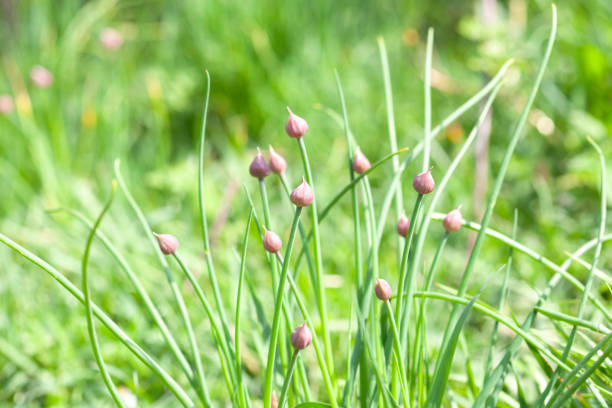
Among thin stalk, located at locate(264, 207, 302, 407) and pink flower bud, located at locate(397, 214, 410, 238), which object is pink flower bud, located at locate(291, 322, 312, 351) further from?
pink flower bud, located at locate(397, 214, 410, 238)

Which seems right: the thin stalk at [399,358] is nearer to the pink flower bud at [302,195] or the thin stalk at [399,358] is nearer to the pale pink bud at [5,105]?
the pink flower bud at [302,195]

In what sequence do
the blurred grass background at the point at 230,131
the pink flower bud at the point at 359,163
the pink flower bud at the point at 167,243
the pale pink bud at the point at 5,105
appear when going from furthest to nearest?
the pale pink bud at the point at 5,105 → the blurred grass background at the point at 230,131 → the pink flower bud at the point at 359,163 → the pink flower bud at the point at 167,243

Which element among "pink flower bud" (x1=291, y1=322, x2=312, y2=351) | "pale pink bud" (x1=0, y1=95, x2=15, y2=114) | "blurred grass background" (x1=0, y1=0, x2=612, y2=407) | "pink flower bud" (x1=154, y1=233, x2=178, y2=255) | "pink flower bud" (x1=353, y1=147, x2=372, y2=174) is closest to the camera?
"pink flower bud" (x1=291, y1=322, x2=312, y2=351)

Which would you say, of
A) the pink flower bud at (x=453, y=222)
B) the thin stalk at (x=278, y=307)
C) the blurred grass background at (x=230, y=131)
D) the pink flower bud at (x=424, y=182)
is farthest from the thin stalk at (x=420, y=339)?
the blurred grass background at (x=230, y=131)

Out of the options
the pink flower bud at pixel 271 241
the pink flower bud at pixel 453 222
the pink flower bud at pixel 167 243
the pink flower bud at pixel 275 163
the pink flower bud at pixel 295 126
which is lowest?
the pink flower bud at pixel 271 241

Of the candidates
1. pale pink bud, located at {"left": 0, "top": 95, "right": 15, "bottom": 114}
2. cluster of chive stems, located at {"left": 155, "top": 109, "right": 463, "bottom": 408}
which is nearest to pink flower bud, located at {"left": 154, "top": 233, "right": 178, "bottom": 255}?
cluster of chive stems, located at {"left": 155, "top": 109, "right": 463, "bottom": 408}

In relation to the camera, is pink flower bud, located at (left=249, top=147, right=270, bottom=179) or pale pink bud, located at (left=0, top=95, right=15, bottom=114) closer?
pink flower bud, located at (left=249, top=147, right=270, bottom=179)

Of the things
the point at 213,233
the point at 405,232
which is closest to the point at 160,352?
the point at 213,233

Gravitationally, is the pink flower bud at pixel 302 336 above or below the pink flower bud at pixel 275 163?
below

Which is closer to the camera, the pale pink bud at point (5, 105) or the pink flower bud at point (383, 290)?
the pink flower bud at point (383, 290)

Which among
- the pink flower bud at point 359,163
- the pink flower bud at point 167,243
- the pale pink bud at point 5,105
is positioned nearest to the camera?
the pink flower bud at point 167,243
